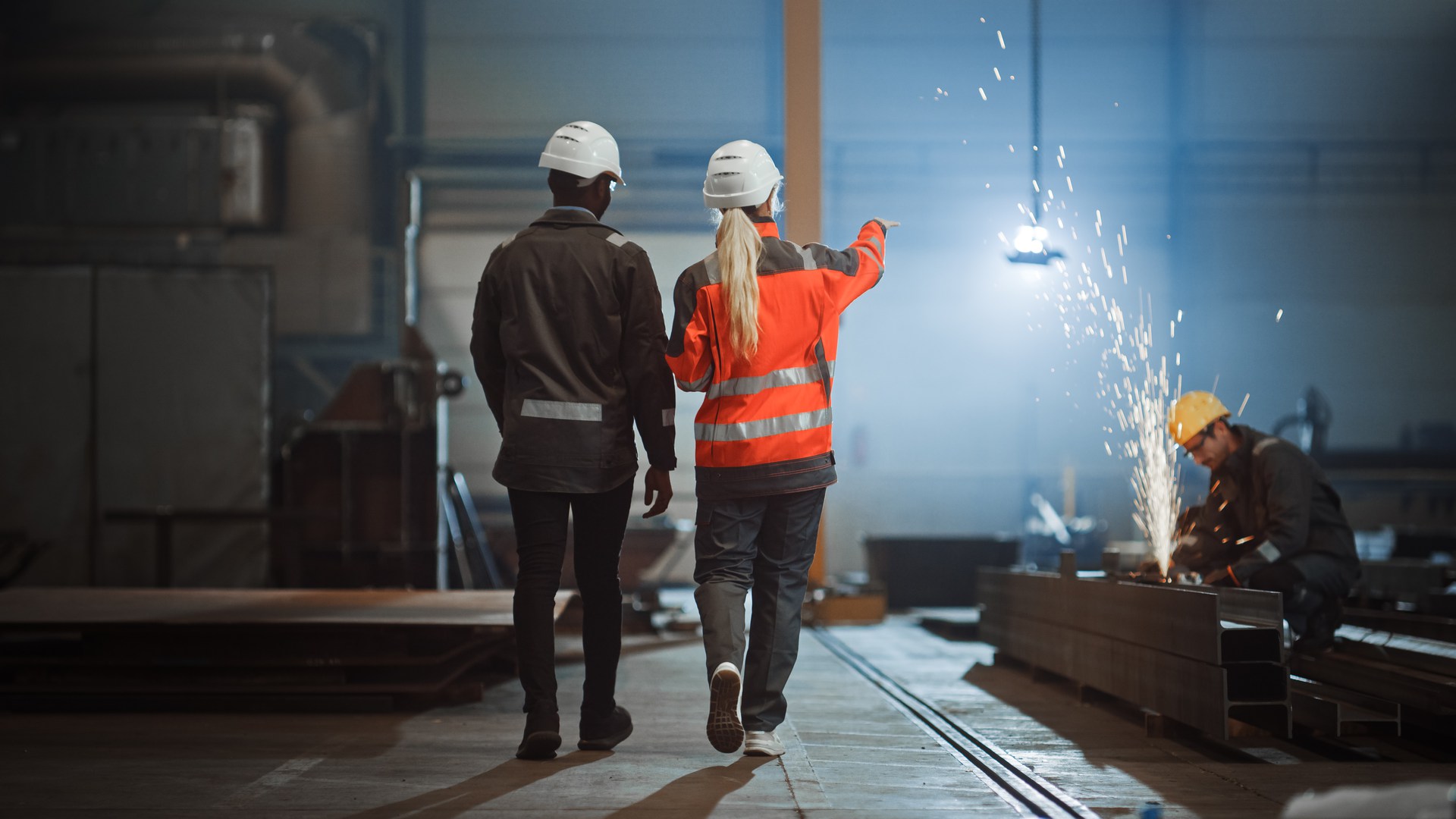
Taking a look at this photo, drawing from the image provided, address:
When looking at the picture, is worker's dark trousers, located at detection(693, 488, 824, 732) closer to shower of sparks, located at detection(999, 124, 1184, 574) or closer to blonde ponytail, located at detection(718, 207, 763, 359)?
blonde ponytail, located at detection(718, 207, 763, 359)

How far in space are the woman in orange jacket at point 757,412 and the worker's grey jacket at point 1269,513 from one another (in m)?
1.92

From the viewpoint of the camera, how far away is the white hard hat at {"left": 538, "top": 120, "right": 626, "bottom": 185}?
313cm

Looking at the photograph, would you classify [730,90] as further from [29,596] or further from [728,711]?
[728,711]

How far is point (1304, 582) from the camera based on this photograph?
13.5ft

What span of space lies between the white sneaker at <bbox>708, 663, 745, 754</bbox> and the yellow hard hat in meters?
2.37

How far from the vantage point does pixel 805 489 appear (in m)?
2.98

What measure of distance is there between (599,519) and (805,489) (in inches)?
21.0

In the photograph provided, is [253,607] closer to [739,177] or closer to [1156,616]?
[739,177]

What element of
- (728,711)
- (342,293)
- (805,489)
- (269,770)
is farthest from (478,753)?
(342,293)

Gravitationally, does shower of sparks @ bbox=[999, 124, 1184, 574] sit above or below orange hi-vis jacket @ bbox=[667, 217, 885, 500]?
above

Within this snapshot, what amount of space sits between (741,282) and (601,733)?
3.98ft

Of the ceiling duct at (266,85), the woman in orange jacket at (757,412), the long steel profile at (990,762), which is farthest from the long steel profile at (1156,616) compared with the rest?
the ceiling duct at (266,85)

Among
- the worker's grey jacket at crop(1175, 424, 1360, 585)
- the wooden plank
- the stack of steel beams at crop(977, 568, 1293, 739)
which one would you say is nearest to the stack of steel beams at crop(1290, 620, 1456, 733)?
the worker's grey jacket at crop(1175, 424, 1360, 585)

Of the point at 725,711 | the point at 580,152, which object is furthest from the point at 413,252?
the point at 725,711
